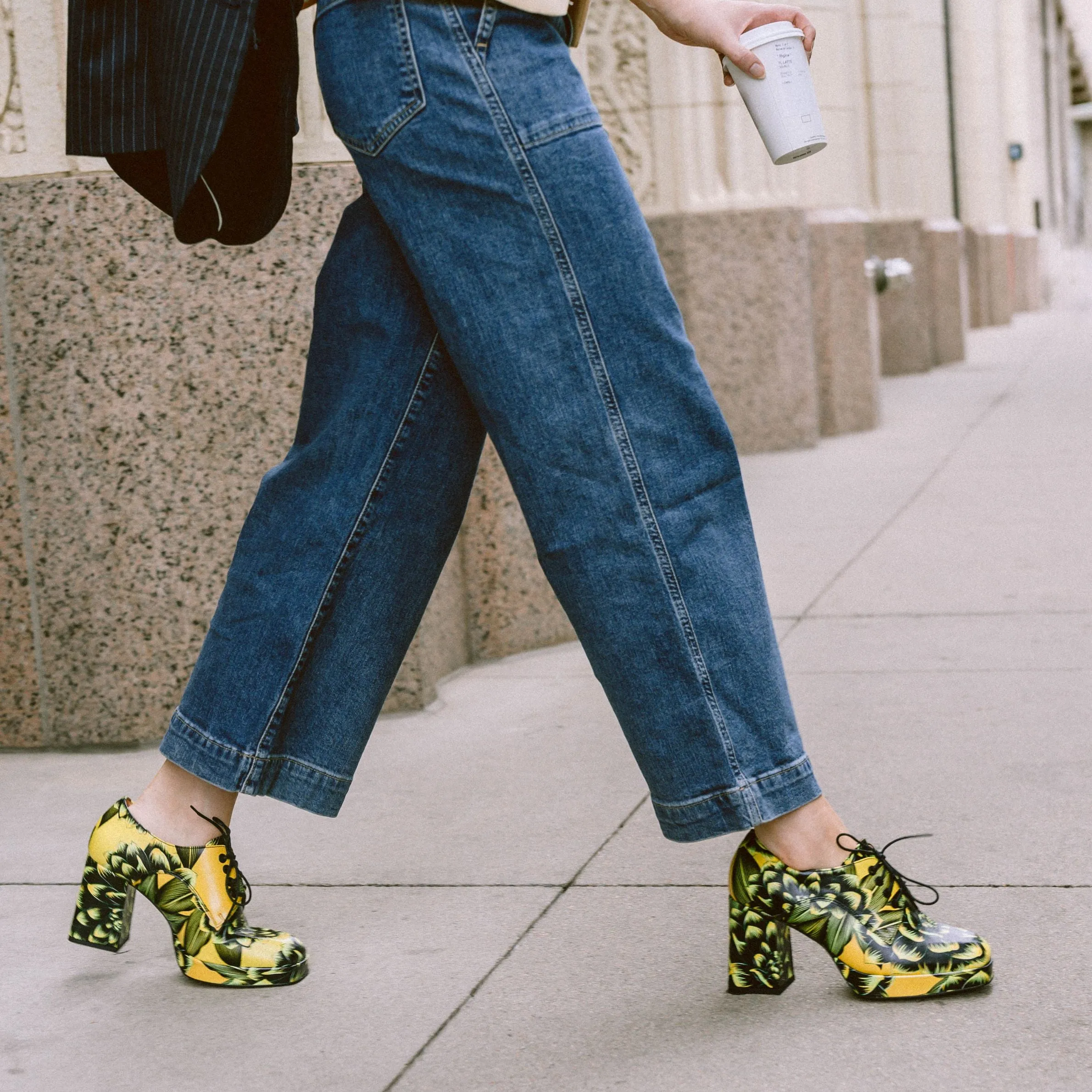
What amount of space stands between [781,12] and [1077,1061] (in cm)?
128

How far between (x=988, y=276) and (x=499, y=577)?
1530 centimetres

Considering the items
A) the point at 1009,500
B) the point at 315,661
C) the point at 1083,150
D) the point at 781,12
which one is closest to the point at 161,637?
the point at 315,661

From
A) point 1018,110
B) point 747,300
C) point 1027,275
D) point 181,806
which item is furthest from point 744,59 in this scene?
point 1018,110

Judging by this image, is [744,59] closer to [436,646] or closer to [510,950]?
[510,950]

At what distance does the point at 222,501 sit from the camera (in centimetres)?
345

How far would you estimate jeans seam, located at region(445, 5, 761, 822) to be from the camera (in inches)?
79.3

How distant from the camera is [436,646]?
12.7ft

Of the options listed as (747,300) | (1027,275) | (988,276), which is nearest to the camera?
(747,300)

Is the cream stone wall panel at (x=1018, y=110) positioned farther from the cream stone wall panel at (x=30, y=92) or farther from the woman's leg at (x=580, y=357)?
the woman's leg at (x=580, y=357)

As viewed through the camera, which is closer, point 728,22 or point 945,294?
point 728,22

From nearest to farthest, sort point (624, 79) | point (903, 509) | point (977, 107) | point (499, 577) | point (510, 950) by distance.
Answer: point (510, 950) < point (499, 577) < point (903, 509) < point (624, 79) < point (977, 107)

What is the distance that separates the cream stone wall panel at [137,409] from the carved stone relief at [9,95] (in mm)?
98

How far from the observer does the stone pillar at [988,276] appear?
17.9 metres

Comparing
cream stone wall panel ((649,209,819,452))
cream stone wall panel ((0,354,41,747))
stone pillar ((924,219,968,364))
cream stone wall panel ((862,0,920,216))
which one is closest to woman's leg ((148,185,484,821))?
cream stone wall panel ((0,354,41,747))
